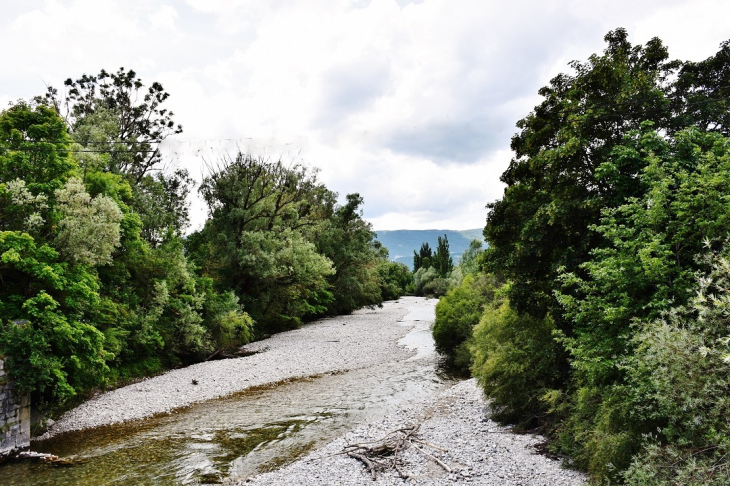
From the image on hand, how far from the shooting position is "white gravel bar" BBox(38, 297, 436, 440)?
16.0 meters

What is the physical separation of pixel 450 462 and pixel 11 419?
499 inches

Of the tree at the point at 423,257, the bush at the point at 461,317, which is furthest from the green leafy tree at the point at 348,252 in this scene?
the tree at the point at 423,257

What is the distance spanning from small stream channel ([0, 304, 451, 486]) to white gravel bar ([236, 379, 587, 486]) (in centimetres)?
110

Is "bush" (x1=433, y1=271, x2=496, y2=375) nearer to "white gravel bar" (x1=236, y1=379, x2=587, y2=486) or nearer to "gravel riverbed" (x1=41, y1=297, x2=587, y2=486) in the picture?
"gravel riverbed" (x1=41, y1=297, x2=587, y2=486)

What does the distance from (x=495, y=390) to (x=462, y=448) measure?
9.45ft

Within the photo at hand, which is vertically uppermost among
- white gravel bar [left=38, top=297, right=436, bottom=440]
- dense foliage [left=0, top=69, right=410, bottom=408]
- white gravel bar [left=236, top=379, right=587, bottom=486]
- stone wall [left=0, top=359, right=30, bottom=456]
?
dense foliage [left=0, top=69, right=410, bottom=408]

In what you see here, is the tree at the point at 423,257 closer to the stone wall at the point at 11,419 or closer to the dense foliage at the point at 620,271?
the dense foliage at the point at 620,271

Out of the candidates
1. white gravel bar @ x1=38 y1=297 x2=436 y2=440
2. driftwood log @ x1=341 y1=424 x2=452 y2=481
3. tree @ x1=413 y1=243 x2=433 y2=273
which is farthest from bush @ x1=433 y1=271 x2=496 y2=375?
tree @ x1=413 y1=243 x2=433 y2=273

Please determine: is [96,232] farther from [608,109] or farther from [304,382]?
[608,109]

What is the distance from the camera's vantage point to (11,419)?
1230cm

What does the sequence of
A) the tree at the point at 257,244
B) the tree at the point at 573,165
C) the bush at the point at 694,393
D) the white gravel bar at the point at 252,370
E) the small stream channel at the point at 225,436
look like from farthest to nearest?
the tree at the point at 257,244
the white gravel bar at the point at 252,370
the tree at the point at 573,165
the small stream channel at the point at 225,436
the bush at the point at 694,393

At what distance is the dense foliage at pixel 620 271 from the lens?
6.19 metres

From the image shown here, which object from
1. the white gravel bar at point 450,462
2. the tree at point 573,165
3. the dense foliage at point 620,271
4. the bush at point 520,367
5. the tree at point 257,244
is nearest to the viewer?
the dense foliage at point 620,271

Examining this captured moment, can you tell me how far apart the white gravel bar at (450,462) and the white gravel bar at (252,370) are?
27.5ft
